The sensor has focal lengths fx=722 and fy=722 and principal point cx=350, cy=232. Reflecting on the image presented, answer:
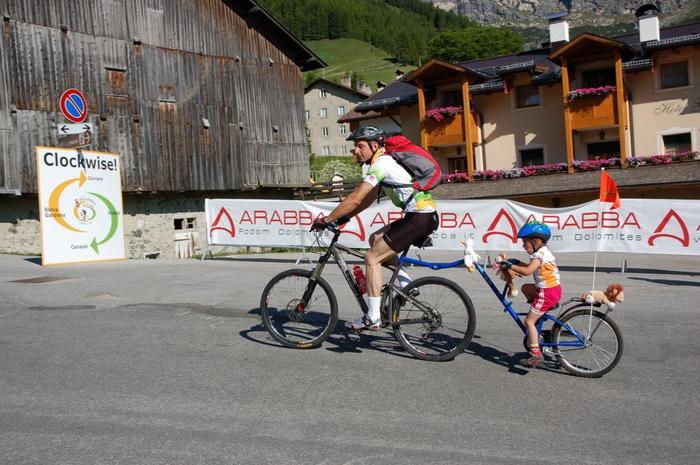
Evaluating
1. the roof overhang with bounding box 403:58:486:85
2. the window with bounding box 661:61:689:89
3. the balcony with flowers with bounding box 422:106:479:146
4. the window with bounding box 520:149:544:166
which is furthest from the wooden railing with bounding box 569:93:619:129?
the balcony with flowers with bounding box 422:106:479:146

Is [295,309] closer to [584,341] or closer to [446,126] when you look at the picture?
[584,341]

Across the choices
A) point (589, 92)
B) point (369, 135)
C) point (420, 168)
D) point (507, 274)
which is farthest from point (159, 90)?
point (507, 274)

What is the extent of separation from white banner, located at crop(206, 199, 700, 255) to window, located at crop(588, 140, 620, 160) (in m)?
19.8

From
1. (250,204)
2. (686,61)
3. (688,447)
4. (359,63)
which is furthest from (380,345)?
(359,63)

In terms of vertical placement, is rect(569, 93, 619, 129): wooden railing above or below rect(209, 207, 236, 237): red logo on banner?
above

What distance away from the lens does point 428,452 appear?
4.41 m

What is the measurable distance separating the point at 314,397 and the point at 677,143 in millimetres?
31813

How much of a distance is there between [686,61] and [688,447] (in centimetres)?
3205

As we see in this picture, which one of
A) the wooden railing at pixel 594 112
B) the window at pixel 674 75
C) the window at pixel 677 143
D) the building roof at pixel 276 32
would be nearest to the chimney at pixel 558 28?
the wooden railing at pixel 594 112

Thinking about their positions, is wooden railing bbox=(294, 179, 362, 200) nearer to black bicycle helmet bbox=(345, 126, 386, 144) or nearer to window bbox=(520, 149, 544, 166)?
window bbox=(520, 149, 544, 166)

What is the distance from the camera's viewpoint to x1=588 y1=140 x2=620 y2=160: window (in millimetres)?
34281

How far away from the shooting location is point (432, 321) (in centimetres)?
672

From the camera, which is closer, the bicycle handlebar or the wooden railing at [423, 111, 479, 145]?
the bicycle handlebar

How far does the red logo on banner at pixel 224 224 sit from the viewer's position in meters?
18.5
